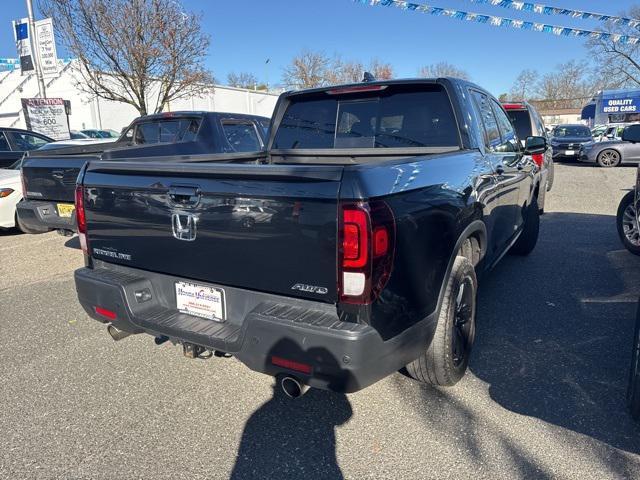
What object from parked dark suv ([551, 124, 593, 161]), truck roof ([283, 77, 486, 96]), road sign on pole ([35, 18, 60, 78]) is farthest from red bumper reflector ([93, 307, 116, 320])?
parked dark suv ([551, 124, 593, 161])

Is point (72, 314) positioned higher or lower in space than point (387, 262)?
lower

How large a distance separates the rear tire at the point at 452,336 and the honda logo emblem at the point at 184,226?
1.40 m

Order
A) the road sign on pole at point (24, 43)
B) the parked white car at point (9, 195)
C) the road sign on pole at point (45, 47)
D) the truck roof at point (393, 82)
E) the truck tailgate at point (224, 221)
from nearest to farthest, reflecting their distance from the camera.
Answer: the truck tailgate at point (224, 221), the truck roof at point (393, 82), the parked white car at point (9, 195), the road sign on pole at point (45, 47), the road sign on pole at point (24, 43)

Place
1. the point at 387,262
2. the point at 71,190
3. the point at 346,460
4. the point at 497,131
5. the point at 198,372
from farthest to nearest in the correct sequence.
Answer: the point at 71,190 < the point at 497,131 < the point at 198,372 < the point at 346,460 < the point at 387,262

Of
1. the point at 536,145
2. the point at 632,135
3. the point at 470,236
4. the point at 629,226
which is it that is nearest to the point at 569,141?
the point at 629,226

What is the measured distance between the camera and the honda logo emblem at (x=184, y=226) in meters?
2.43

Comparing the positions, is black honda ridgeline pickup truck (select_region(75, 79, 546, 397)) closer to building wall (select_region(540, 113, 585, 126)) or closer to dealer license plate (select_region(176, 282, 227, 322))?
dealer license plate (select_region(176, 282, 227, 322))

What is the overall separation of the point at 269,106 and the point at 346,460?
142ft

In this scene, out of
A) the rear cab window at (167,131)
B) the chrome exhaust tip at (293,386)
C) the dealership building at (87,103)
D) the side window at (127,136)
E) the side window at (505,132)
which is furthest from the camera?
the dealership building at (87,103)

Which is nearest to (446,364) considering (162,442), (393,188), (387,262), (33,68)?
(387,262)

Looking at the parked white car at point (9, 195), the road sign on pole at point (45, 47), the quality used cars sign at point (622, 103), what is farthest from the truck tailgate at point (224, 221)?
the quality used cars sign at point (622, 103)

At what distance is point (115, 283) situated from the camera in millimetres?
2713

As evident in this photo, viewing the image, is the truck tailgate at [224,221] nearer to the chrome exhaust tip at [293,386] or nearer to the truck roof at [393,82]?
the chrome exhaust tip at [293,386]

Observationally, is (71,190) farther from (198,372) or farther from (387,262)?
(387,262)
